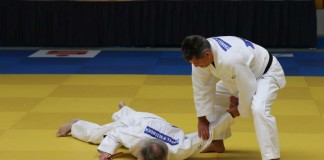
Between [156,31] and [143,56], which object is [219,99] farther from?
[156,31]

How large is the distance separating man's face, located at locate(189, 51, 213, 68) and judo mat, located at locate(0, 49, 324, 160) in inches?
51.9

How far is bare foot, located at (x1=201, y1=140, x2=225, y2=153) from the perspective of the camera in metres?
6.68

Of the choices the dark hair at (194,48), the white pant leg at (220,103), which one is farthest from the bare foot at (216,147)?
the dark hair at (194,48)

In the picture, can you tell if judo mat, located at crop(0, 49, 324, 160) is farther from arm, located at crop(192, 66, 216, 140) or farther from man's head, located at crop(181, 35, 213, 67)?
man's head, located at crop(181, 35, 213, 67)

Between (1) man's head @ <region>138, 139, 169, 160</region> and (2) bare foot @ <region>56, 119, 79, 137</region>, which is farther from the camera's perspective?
(2) bare foot @ <region>56, 119, 79, 137</region>

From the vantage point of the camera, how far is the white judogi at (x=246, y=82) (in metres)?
5.67

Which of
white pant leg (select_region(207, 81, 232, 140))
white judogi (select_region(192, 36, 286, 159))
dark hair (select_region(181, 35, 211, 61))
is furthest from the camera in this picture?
white pant leg (select_region(207, 81, 232, 140))

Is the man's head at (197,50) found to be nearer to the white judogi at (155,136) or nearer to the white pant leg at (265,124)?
the white pant leg at (265,124)

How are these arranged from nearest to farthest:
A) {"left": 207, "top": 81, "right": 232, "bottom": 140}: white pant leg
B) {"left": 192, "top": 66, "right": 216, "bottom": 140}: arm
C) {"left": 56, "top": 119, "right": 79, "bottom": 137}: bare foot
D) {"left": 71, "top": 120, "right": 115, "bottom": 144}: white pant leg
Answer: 1. {"left": 192, "top": 66, "right": 216, "bottom": 140}: arm
2. {"left": 207, "top": 81, "right": 232, "bottom": 140}: white pant leg
3. {"left": 71, "top": 120, "right": 115, "bottom": 144}: white pant leg
4. {"left": 56, "top": 119, "right": 79, "bottom": 137}: bare foot

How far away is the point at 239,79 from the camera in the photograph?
223 inches

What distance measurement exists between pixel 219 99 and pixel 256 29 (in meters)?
9.17

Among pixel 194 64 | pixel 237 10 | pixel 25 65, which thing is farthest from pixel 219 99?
pixel 237 10

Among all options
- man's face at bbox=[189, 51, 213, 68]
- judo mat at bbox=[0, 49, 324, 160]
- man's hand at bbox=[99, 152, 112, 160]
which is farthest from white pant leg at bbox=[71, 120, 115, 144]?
man's face at bbox=[189, 51, 213, 68]

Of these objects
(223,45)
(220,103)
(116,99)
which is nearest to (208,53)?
(223,45)
